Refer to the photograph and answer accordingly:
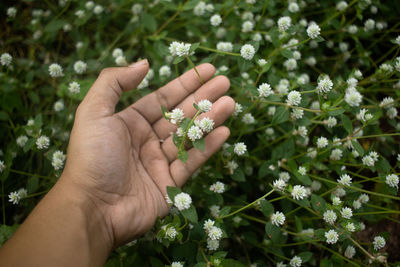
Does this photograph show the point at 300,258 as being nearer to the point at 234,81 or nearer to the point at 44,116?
the point at 234,81

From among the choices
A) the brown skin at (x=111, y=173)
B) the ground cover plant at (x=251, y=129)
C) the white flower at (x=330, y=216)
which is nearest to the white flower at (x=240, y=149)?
the ground cover plant at (x=251, y=129)

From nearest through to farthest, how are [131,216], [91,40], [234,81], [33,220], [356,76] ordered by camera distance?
[33,220] < [131,216] < [356,76] < [234,81] < [91,40]

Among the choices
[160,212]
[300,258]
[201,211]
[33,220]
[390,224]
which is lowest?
[390,224]

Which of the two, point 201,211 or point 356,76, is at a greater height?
point 356,76

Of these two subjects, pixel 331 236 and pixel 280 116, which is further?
pixel 280 116

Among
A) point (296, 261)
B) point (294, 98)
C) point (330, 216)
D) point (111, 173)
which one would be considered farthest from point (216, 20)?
point (296, 261)

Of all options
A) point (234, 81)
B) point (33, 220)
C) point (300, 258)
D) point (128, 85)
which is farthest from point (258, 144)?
point (33, 220)

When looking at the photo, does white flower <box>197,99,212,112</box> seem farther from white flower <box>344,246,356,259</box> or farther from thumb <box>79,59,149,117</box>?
white flower <box>344,246,356,259</box>

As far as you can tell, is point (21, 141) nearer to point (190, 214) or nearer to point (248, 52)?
point (190, 214)

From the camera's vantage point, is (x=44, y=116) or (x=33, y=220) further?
(x=44, y=116)
